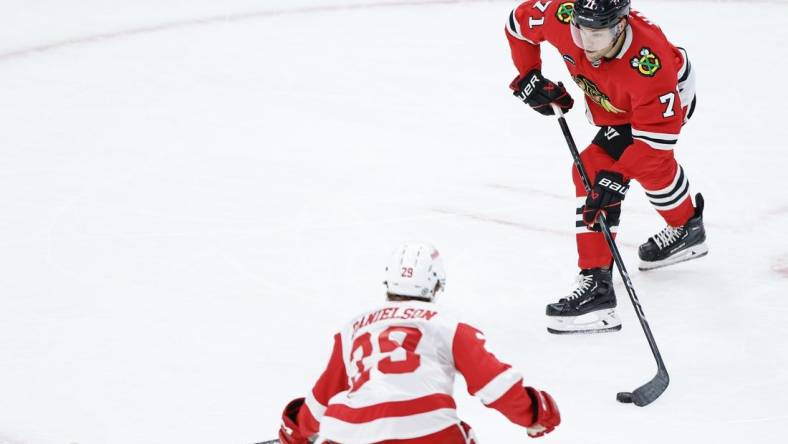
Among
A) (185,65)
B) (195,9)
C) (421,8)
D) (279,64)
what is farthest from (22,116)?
(421,8)

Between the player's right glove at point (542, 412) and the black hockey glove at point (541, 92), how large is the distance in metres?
1.74

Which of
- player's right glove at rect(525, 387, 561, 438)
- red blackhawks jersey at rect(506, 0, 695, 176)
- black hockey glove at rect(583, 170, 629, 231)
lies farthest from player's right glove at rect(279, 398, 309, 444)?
red blackhawks jersey at rect(506, 0, 695, 176)

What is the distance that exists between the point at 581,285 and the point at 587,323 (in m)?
0.14

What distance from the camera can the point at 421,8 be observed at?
23.1 ft

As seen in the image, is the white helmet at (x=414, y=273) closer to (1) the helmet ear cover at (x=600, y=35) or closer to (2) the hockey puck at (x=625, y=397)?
(2) the hockey puck at (x=625, y=397)

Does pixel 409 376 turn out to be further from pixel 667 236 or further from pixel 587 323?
pixel 667 236

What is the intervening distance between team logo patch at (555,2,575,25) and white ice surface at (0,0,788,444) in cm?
87

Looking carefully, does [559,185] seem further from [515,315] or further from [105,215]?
[105,215]

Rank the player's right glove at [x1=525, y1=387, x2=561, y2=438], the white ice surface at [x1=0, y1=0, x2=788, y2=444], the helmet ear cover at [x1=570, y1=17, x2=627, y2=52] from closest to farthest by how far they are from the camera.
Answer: the player's right glove at [x1=525, y1=387, x2=561, y2=438] → the white ice surface at [x1=0, y1=0, x2=788, y2=444] → the helmet ear cover at [x1=570, y1=17, x2=627, y2=52]

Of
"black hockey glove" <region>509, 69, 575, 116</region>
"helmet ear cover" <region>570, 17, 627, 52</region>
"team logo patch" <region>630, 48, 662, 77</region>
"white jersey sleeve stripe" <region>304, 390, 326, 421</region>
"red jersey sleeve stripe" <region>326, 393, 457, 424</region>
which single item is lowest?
"white jersey sleeve stripe" <region>304, 390, 326, 421</region>

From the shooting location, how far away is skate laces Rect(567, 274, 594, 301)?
3.62 m

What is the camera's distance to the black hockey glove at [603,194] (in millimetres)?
3459

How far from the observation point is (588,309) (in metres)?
3.60

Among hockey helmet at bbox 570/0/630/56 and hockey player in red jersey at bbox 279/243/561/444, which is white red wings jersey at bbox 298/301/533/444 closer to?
hockey player in red jersey at bbox 279/243/561/444
